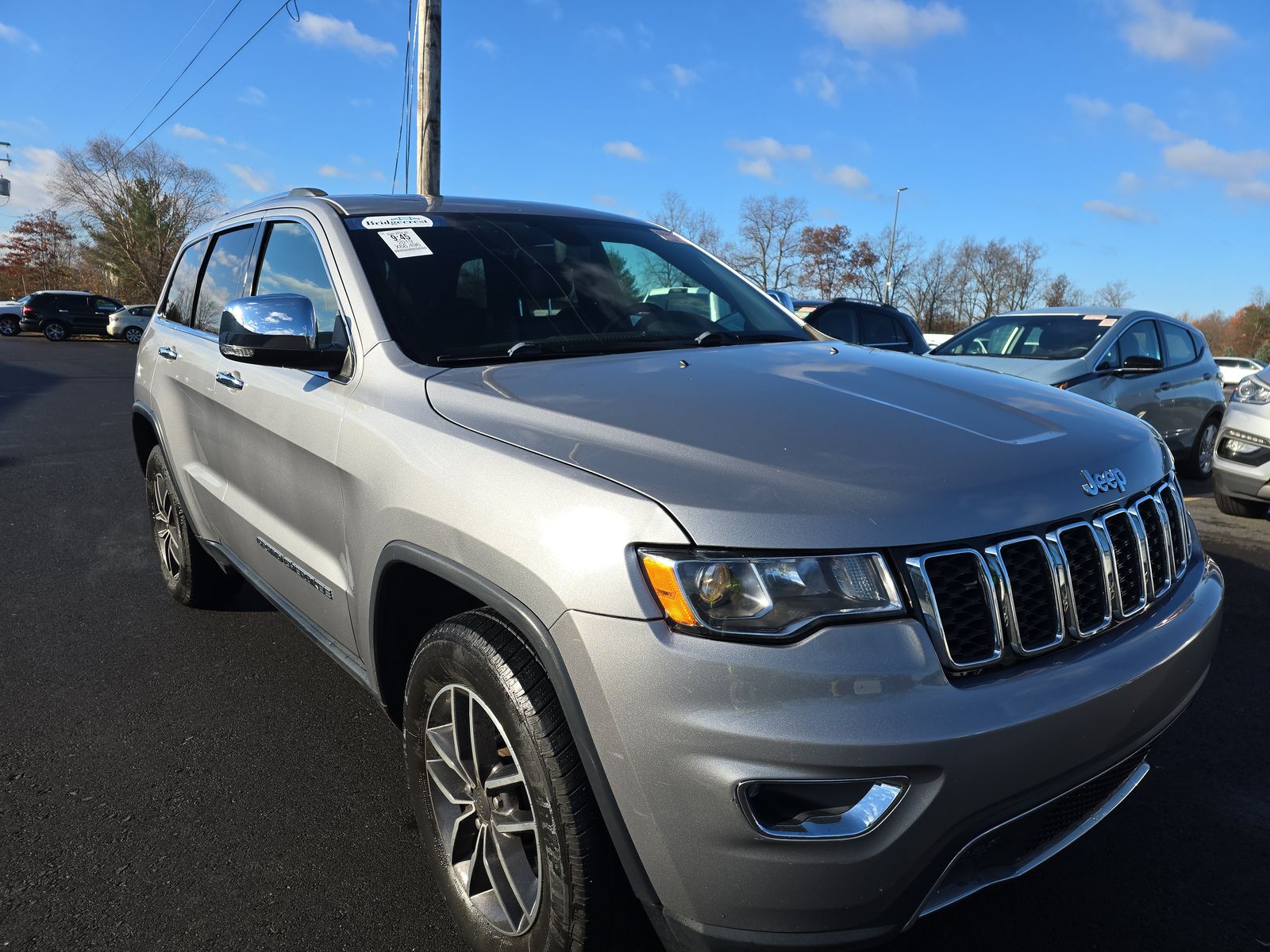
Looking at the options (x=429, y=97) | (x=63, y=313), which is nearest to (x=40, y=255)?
(x=63, y=313)

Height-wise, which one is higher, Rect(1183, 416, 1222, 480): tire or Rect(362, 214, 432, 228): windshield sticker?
Rect(362, 214, 432, 228): windshield sticker

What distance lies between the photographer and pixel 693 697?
4.88 feet

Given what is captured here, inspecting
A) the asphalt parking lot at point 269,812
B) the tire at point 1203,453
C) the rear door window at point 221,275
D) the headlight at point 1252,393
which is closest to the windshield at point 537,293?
the rear door window at point 221,275

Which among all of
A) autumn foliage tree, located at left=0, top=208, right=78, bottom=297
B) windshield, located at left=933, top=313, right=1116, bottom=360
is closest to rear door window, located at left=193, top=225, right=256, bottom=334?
windshield, located at left=933, top=313, right=1116, bottom=360

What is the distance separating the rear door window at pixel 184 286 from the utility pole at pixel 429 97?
6.12 metres

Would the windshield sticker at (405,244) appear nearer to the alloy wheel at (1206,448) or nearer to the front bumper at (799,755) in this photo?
the front bumper at (799,755)

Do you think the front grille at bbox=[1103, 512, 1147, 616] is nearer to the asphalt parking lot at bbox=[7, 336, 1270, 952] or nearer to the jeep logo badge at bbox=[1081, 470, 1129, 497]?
the jeep logo badge at bbox=[1081, 470, 1129, 497]

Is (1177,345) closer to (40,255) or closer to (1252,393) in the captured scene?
(1252,393)

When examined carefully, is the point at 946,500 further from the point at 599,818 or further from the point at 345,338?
the point at 345,338

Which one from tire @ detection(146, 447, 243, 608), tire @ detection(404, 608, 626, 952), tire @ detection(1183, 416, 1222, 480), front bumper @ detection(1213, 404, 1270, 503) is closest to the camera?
tire @ detection(404, 608, 626, 952)

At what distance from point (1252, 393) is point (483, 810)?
6781 mm

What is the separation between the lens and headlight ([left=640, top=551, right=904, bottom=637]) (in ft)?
5.01

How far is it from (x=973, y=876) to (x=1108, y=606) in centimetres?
61

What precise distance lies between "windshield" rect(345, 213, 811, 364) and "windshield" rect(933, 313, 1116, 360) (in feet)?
18.0
